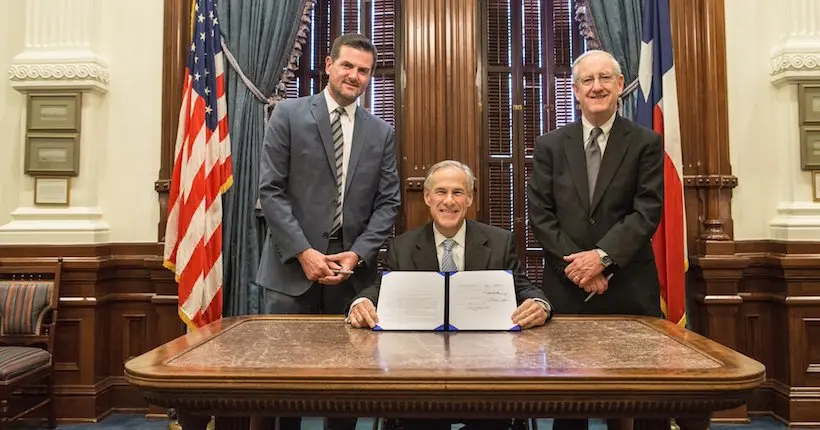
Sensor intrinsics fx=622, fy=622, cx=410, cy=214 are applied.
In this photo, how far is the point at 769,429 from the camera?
3.69 metres

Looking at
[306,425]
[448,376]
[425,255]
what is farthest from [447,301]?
[306,425]

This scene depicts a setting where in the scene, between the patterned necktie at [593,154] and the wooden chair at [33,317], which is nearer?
the patterned necktie at [593,154]

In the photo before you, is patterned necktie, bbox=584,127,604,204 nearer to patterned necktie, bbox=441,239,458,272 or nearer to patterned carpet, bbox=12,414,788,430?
patterned necktie, bbox=441,239,458,272

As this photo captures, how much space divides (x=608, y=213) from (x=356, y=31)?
254cm

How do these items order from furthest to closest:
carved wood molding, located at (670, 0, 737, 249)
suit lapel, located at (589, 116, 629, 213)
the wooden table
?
1. carved wood molding, located at (670, 0, 737, 249)
2. suit lapel, located at (589, 116, 629, 213)
3. the wooden table

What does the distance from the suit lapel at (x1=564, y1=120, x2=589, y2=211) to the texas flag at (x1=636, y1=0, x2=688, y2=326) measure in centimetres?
126

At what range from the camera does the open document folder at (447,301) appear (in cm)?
200

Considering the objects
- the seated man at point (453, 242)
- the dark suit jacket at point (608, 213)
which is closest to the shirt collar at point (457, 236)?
the seated man at point (453, 242)

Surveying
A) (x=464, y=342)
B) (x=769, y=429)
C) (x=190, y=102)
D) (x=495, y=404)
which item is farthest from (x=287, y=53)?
(x=769, y=429)

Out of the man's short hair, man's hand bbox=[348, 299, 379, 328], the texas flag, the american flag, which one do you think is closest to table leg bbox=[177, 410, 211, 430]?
man's hand bbox=[348, 299, 379, 328]

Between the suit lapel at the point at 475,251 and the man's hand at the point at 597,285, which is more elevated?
the suit lapel at the point at 475,251

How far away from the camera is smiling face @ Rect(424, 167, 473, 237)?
243cm

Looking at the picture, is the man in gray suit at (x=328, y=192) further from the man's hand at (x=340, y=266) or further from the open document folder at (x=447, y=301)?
the open document folder at (x=447, y=301)

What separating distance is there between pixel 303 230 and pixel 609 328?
1.36m
